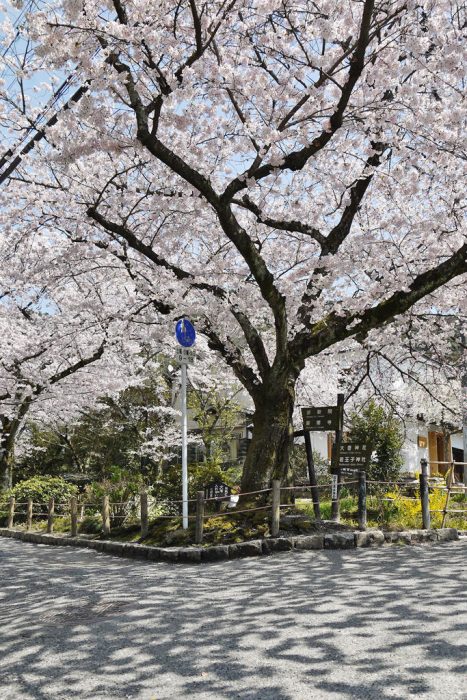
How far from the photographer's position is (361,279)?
40.2ft

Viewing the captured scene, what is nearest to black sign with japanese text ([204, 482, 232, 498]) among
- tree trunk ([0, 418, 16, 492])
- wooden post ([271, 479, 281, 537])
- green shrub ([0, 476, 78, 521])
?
wooden post ([271, 479, 281, 537])

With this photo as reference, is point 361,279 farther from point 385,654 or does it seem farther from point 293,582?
point 385,654

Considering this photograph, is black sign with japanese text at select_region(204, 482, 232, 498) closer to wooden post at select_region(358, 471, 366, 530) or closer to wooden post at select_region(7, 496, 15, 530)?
wooden post at select_region(358, 471, 366, 530)

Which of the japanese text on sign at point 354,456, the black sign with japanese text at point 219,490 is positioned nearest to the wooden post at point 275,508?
the black sign with japanese text at point 219,490

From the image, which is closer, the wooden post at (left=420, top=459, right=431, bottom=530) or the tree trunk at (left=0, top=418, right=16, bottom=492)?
the wooden post at (left=420, top=459, right=431, bottom=530)

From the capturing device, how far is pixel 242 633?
468 centimetres

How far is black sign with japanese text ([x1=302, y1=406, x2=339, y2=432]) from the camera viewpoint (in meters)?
11.0

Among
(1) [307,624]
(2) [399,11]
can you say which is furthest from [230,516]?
(2) [399,11]

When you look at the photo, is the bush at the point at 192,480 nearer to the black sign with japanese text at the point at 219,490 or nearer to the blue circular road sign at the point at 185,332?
the black sign with japanese text at the point at 219,490

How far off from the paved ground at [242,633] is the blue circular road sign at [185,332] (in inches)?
154

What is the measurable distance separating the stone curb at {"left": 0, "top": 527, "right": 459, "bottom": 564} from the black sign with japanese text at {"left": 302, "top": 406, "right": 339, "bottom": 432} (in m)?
2.08

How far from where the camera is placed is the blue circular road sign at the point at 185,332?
33.7 feet

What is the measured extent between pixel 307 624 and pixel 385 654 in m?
0.89

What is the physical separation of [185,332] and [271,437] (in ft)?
7.50
